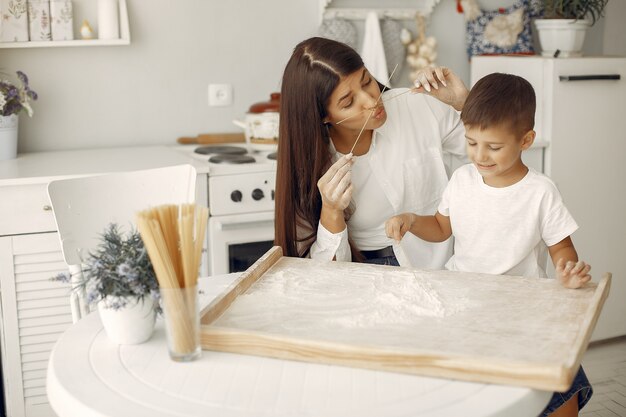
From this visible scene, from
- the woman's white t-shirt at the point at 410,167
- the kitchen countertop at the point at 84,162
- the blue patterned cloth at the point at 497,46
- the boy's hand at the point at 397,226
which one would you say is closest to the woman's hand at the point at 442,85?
the woman's white t-shirt at the point at 410,167

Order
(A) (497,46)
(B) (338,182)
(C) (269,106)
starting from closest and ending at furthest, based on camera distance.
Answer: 1. (B) (338,182)
2. (C) (269,106)
3. (A) (497,46)

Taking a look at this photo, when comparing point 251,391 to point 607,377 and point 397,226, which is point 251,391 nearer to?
point 397,226

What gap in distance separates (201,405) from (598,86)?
100 inches

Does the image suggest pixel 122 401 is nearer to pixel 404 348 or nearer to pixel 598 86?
pixel 404 348

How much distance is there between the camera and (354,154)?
2.24 m

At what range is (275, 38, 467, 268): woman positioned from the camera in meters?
2.07

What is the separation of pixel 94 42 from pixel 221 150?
617 millimetres

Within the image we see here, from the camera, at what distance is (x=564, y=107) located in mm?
Result: 3178

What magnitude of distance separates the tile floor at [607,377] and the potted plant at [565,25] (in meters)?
1.24

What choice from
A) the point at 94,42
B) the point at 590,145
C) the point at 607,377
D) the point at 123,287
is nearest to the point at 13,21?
the point at 94,42

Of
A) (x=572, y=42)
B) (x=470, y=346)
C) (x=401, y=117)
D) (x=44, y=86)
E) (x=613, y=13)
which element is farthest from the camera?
(x=613, y=13)

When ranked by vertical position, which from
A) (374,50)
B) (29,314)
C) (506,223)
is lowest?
(29,314)

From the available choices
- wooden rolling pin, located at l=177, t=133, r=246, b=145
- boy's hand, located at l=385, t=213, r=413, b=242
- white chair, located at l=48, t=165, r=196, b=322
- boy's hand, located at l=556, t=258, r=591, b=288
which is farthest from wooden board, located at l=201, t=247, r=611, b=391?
wooden rolling pin, located at l=177, t=133, r=246, b=145

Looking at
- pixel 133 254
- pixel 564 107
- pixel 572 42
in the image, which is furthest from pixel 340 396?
pixel 572 42
